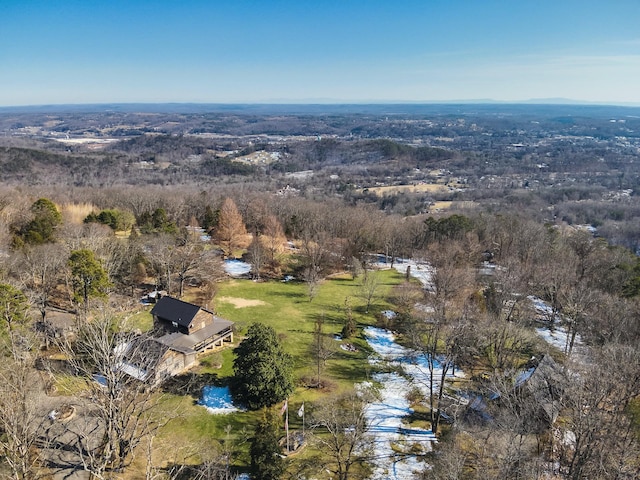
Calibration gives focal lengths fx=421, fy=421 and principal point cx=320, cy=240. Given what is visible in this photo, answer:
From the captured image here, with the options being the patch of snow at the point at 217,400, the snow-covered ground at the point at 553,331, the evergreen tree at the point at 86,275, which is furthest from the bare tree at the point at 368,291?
the evergreen tree at the point at 86,275

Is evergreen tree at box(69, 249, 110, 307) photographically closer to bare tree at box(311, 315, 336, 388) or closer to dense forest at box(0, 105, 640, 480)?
dense forest at box(0, 105, 640, 480)

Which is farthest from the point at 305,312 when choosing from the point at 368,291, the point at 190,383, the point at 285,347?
the point at 190,383

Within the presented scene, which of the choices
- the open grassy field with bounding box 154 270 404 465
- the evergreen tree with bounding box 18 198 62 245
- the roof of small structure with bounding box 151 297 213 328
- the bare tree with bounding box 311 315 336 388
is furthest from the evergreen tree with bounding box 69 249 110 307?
the bare tree with bounding box 311 315 336 388

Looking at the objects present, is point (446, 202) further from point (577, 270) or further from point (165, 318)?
point (165, 318)

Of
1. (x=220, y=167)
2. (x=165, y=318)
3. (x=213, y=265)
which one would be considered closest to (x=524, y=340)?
(x=165, y=318)

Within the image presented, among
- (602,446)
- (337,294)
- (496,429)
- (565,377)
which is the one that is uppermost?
(565,377)

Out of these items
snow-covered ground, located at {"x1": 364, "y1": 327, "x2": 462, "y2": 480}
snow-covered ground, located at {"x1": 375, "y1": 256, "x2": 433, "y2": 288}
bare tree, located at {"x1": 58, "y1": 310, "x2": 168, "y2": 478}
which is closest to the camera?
bare tree, located at {"x1": 58, "y1": 310, "x2": 168, "y2": 478}
